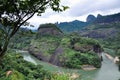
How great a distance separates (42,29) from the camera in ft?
446

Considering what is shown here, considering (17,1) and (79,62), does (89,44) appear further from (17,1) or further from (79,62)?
(17,1)

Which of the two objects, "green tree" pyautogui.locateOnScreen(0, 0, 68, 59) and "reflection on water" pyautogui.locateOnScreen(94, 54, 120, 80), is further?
"reflection on water" pyautogui.locateOnScreen(94, 54, 120, 80)

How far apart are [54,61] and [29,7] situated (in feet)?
281

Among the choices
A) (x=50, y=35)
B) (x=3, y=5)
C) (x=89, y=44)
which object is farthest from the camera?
(x=50, y=35)

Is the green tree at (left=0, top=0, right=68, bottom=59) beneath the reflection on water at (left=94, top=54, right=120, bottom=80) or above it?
above

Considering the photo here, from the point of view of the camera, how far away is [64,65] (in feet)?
292

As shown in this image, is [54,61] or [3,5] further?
[54,61]

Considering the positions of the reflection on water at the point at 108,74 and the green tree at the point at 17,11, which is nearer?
the green tree at the point at 17,11

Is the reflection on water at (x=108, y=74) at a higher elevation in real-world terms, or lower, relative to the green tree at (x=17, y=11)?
lower

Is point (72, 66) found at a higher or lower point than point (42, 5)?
lower

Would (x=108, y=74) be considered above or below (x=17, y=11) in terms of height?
below

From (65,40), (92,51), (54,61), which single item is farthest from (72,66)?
(65,40)

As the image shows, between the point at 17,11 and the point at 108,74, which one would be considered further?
the point at 108,74

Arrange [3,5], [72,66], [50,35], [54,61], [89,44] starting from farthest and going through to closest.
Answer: [50,35]
[89,44]
[54,61]
[72,66]
[3,5]
